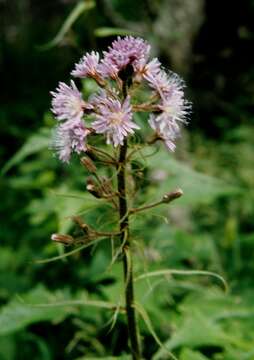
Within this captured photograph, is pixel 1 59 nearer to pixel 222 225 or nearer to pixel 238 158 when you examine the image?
pixel 238 158

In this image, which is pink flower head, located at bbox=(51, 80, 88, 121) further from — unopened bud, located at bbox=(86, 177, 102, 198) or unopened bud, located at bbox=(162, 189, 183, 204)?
unopened bud, located at bbox=(162, 189, 183, 204)

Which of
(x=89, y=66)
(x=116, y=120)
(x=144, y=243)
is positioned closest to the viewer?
(x=116, y=120)

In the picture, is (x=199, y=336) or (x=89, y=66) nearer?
(x=89, y=66)

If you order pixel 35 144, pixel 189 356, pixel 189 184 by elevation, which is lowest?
pixel 189 356

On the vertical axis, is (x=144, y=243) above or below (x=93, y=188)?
above

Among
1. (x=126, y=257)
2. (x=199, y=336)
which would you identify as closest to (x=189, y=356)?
(x=199, y=336)

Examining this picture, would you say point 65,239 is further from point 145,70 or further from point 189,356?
point 189,356

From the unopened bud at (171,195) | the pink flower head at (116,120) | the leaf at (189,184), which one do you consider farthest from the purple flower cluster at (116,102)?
the leaf at (189,184)

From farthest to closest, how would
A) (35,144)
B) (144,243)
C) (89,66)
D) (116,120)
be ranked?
1. (144,243)
2. (35,144)
3. (89,66)
4. (116,120)

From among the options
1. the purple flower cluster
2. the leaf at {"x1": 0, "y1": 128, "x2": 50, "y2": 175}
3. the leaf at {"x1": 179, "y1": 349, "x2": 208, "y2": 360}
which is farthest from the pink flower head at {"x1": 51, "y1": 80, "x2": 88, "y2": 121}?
the leaf at {"x1": 0, "y1": 128, "x2": 50, "y2": 175}
